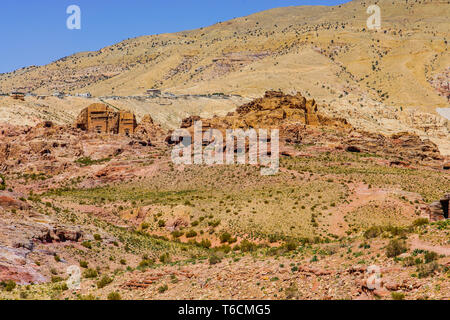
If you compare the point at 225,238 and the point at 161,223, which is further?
the point at 161,223

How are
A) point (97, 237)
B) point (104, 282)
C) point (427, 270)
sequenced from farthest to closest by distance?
point (97, 237) < point (104, 282) < point (427, 270)

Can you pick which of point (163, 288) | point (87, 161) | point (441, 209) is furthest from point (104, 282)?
point (87, 161)

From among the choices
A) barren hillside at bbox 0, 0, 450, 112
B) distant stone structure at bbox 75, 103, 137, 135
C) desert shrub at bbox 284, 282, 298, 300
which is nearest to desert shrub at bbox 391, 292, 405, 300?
desert shrub at bbox 284, 282, 298, 300

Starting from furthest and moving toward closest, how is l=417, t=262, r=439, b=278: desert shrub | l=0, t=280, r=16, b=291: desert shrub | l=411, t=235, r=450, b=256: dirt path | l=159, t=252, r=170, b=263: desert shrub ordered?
l=159, t=252, r=170, b=263: desert shrub
l=0, t=280, r=16, b=291: desert shrub
l=411, t=235, r=450, b=256: dirt path
l=417, t=262, r=439, b=278: desert shrub

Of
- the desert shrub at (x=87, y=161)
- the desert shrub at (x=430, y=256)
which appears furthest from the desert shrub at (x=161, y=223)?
the desert shrub at (x=430, y=256)

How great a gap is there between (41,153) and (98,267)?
138ft

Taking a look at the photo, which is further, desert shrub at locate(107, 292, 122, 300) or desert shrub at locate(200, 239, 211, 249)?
desert shrub at locate(200, 239, 211, 249)

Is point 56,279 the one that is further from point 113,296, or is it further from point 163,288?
point 163,288

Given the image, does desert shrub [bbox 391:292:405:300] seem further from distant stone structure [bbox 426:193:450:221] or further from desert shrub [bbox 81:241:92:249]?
desert shrub [bbox 81:241:92:249]

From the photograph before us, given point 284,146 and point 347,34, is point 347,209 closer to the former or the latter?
point 284,146

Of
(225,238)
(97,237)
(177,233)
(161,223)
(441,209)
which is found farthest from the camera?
(161,223)

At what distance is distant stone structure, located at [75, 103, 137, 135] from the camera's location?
2933 inches

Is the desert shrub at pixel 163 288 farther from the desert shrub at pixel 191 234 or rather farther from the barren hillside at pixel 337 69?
the barren hillside at pixel 337 69

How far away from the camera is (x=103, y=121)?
2963 inches
